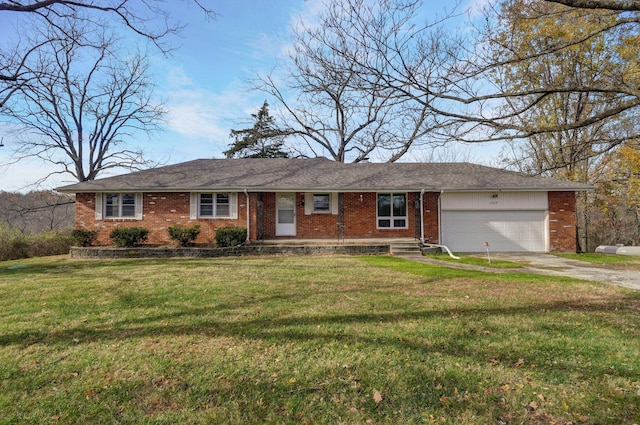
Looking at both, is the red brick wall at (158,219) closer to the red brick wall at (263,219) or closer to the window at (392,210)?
the red brick wall at (263,219)

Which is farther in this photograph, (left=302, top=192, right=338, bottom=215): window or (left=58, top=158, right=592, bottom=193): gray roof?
(left=302, top=192, right=338, bottom=215): window

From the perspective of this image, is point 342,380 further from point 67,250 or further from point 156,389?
point 67,250

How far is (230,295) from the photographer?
21.1ft

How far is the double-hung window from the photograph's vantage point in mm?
15086

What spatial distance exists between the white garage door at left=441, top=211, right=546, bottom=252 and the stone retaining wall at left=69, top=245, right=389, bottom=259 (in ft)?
12.8

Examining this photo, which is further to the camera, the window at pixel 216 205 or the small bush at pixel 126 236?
the window at pixel 216 205

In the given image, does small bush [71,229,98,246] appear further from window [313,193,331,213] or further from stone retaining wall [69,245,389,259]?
window [313,193,331,213]

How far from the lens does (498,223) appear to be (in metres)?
14.9

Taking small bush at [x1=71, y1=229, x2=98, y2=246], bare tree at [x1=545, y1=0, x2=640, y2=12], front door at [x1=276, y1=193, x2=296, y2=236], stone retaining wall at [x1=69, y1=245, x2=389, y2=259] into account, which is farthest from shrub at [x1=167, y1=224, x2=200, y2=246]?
bare tree at [x1=545, y1=0, x2=640, y2=12]

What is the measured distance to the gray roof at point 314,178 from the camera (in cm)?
1449

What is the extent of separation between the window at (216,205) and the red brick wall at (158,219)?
Result: 0.97 ft

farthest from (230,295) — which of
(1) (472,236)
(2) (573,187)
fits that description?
(2) (573,187)

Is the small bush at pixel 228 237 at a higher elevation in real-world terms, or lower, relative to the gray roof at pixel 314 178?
lower

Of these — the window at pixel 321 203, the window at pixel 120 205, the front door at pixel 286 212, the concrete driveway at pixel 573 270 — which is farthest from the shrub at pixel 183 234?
the concrete driveway at pixel 573 270
